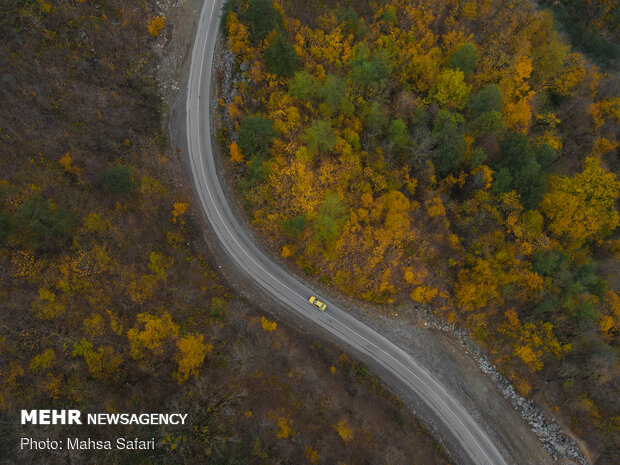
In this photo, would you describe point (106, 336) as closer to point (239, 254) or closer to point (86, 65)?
point (239, 254)

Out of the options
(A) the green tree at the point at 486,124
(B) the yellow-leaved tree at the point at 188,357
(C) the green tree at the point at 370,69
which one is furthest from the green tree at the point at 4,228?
(A) the green tree at the point at 486,124

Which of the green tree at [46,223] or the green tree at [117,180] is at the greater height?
the green tree at [117,180]

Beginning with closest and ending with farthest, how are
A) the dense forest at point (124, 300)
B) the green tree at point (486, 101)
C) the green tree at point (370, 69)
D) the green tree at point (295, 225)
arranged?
the dense forest at point (124, 300) < the green tree at point (295, 225) < the green tree at point (486, 101) < the green tree at point (370, 69)

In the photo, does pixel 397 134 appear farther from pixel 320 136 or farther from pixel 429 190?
pixel 320 136

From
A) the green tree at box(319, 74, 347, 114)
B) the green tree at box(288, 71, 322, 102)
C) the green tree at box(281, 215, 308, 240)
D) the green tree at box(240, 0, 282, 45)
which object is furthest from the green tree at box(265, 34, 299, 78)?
the green tree at box(281, 215, 308, 240)

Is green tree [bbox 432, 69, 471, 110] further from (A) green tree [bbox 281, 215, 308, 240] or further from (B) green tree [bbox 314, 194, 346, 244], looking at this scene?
(A) green tree [bbox 281, 215, 308, 240]

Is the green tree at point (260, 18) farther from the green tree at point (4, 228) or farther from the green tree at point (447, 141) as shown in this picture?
the green tree at point (4, 228)
